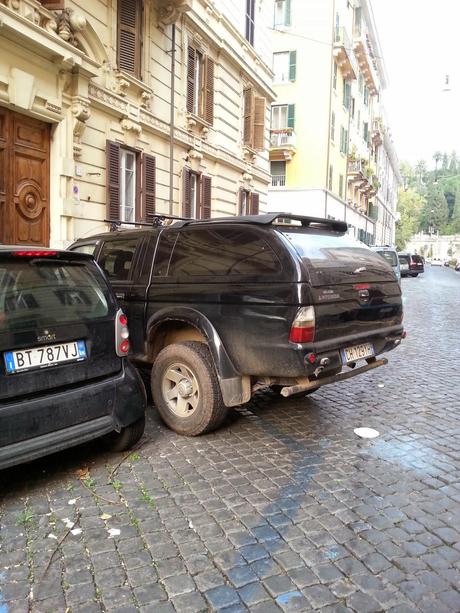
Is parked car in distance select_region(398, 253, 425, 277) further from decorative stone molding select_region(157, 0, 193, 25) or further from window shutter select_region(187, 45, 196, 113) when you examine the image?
decorative stone molding select_region(157, 0, 193, 25)

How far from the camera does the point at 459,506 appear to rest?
3.36 meters

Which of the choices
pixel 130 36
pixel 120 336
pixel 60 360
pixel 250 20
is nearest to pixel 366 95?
pixel 250 20

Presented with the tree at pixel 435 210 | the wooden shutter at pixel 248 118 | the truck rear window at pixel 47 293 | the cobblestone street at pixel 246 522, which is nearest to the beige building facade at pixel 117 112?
the wooden shutter at pixel 248 118

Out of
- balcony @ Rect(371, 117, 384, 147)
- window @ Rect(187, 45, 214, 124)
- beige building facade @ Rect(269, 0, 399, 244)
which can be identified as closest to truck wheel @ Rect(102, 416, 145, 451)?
window @ Rect(187, 45, 214, 124)

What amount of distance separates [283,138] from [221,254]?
29.9 m

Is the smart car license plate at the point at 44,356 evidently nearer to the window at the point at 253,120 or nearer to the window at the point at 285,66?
the window at the point at 253,120

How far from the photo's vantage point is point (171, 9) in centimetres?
1320

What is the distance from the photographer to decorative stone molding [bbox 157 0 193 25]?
13086 mm

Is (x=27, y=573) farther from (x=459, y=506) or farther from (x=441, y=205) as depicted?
(x=441, y=205)

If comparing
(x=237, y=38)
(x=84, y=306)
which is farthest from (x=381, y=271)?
(x=237, y=38)

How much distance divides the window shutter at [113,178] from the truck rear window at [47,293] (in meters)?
8.44

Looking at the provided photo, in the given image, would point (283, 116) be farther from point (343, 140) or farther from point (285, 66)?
point (343, 140)

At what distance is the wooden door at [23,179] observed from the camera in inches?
372

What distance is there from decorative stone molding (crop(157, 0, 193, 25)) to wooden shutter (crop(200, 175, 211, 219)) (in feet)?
14.6
